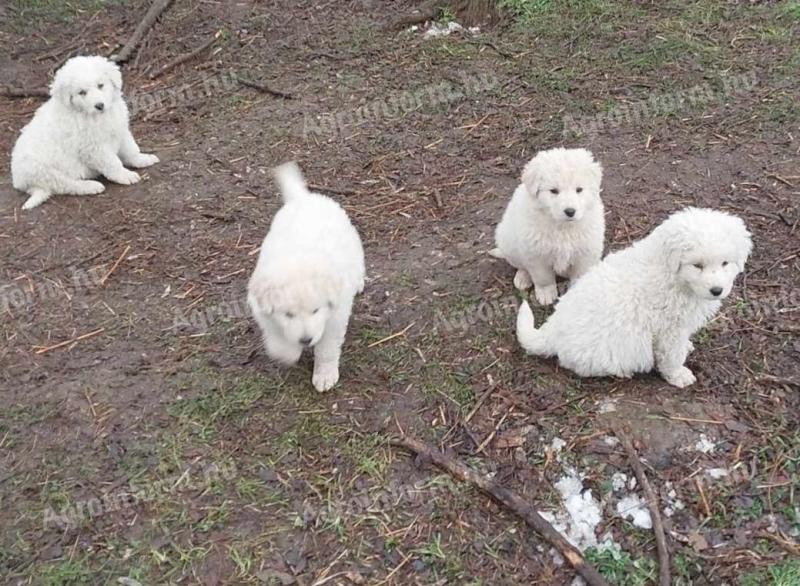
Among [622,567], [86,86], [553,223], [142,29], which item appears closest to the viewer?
[622,567]

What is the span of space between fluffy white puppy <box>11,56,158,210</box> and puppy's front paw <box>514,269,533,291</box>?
12.4ft

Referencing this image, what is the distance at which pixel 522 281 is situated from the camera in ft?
16.9

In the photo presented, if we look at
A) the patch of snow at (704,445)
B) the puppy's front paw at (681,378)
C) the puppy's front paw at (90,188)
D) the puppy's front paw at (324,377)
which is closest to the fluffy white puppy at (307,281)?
the puppy's front paw at (324,377)

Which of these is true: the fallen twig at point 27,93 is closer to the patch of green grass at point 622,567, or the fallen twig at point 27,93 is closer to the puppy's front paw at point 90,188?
the puppy's front paw at point 90,188

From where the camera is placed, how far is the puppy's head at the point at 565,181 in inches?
174

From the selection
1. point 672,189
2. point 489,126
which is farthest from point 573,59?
point 672,189

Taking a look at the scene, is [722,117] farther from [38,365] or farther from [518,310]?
[38,365]

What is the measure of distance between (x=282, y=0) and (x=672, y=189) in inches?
242

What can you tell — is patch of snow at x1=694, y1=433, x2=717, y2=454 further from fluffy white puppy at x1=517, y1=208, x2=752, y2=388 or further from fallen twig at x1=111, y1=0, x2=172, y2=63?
fallen twig at x1=111, y1=0, x2=172, y2=63

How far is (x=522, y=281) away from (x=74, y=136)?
414cm

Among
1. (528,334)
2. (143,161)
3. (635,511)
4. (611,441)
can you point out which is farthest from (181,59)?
(635,511)

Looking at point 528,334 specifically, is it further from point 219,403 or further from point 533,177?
point 219,403

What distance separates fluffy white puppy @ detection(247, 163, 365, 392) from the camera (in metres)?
3.87

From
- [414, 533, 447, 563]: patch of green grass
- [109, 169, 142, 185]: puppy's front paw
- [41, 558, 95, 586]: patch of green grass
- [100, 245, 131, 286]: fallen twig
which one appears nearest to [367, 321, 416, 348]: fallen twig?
[414, 533, 447, 563]: patch of green grass
